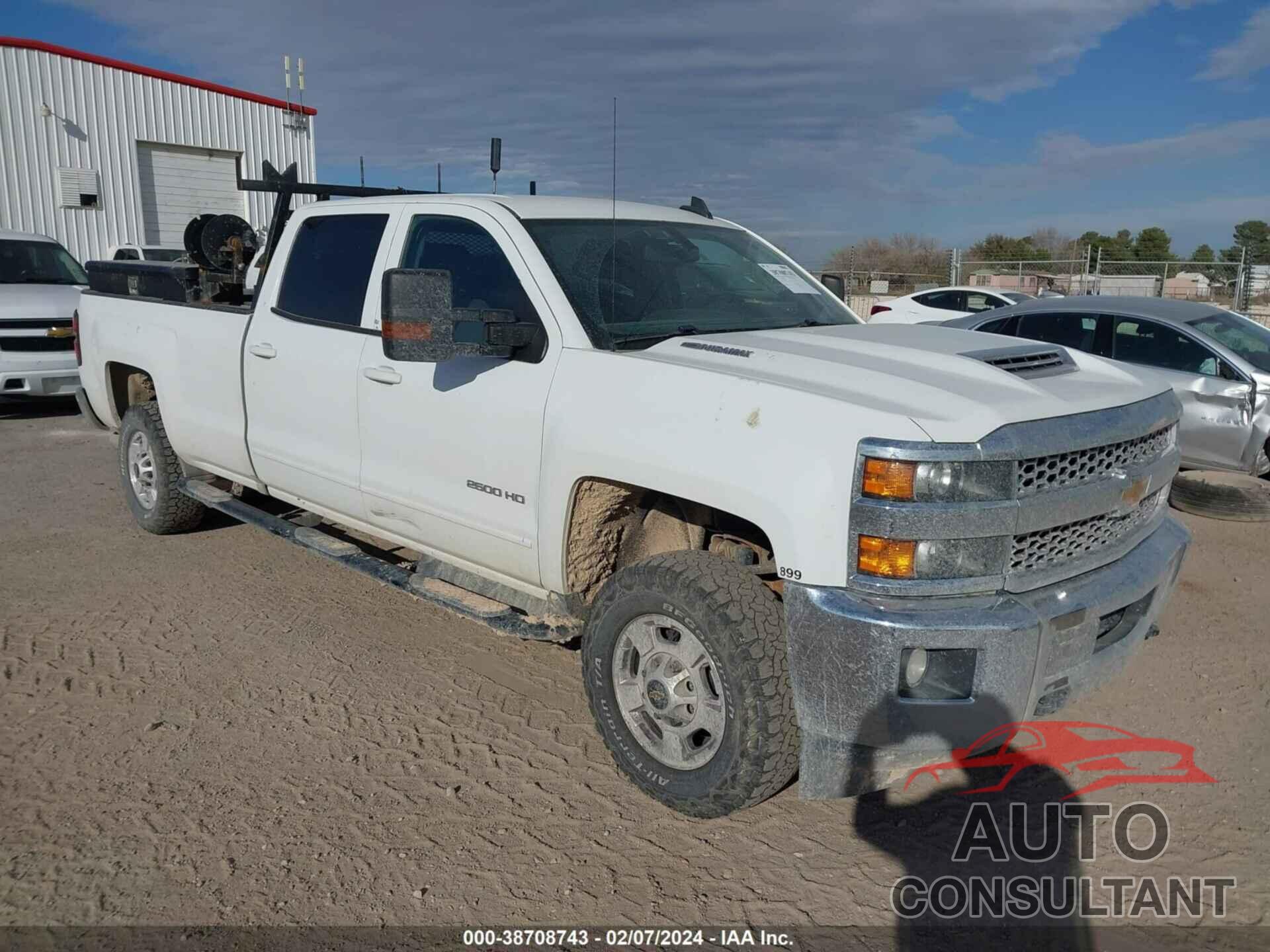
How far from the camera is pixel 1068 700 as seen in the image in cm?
328

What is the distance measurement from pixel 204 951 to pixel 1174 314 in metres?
8.24

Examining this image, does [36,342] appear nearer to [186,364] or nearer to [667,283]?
[186,364]

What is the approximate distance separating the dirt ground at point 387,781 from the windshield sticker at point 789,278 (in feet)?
6.69

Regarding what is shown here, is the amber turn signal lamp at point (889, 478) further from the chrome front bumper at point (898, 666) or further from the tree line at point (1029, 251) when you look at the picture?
the tree line at point (1029, 251)

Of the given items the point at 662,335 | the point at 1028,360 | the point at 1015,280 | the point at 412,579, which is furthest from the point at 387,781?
the point at 1015,280

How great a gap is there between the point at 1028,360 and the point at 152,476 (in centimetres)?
534

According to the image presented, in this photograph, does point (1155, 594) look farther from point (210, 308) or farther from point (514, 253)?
point (210, 308)

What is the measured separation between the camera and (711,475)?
3.22 metres

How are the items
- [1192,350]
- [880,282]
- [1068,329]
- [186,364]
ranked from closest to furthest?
[186,364]
[1192,350]
[1068,329]
[880,282]

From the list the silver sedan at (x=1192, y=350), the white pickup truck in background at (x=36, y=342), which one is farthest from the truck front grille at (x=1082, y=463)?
the white pickup truck in background at (x=36, y=342)

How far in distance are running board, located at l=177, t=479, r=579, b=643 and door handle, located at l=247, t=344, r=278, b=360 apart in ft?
2.89

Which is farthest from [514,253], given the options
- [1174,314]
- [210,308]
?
[1174,314]

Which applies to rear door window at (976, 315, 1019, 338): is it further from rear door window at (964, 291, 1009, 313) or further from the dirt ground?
rear door window at (964, 291, 1009, 313)

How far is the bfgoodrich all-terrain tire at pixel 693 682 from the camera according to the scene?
A: 3193mm
